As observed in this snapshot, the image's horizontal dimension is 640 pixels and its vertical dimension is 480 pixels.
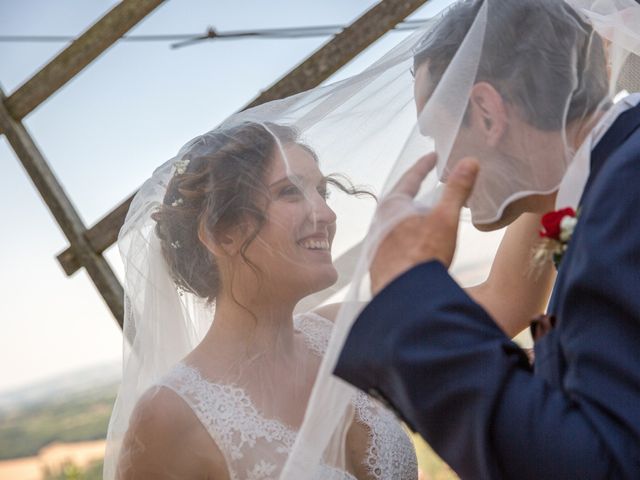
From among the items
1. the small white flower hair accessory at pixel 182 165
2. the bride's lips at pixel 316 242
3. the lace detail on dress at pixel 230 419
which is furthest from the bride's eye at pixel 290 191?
the lace detail on dress at pixel 230 419

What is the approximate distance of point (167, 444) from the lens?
2242 mm

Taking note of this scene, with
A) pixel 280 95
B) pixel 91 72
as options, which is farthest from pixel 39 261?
pixel 280 95

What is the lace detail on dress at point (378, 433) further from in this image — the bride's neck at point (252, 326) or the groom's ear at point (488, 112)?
the groom's ear at point (488, 112)

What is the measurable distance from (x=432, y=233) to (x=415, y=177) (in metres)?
0.13

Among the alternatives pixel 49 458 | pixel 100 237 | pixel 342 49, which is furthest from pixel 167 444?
pixel 49 458

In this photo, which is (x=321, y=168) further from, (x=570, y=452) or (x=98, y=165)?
(x=98, y=165)

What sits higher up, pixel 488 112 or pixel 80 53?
pixel 80 53

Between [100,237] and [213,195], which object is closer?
[213,195]

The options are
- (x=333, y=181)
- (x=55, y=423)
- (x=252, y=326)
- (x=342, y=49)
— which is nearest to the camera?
(x=333, y=181)

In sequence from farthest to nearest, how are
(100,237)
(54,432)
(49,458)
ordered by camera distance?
(54,432) < (49,458) < (100,237)

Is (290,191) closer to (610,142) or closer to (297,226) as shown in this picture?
(297,226)

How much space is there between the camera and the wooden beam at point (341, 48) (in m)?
Answer: 3.54

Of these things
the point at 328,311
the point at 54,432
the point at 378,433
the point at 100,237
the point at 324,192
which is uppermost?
the point at 324,192

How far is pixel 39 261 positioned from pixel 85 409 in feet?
7.70
